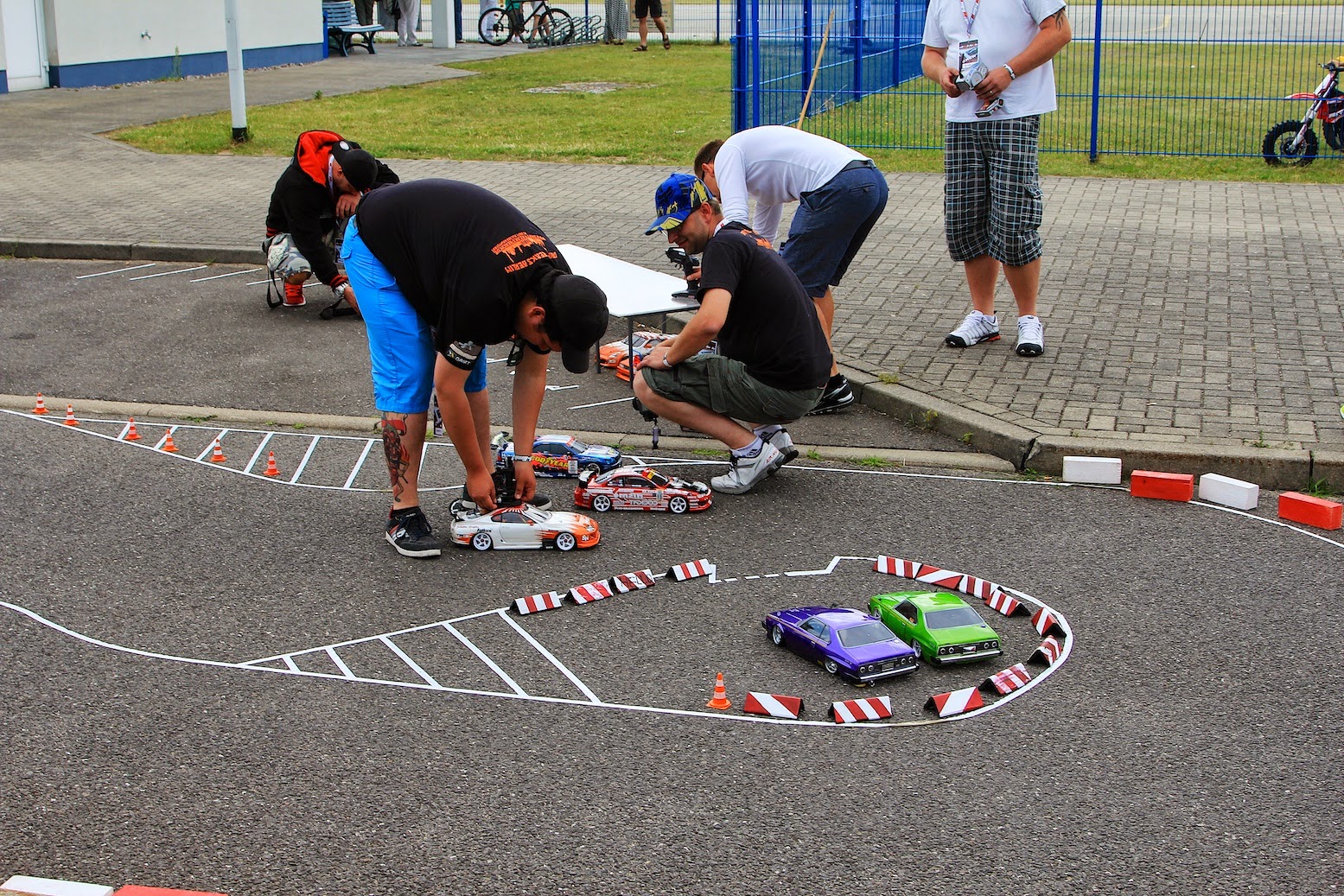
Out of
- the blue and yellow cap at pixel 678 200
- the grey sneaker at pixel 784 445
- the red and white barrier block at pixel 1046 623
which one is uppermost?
the blue and yellow cap at pixel 678 200

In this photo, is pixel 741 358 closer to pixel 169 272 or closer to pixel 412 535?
pixel 412 535

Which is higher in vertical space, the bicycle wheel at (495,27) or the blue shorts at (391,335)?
the bicycle wheel at (495,27)

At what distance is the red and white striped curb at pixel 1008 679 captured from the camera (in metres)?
4.46

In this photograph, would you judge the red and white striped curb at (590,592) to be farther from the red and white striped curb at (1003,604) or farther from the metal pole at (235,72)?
the metal pole at (235,72)

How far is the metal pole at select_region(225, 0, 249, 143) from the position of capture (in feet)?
48.2

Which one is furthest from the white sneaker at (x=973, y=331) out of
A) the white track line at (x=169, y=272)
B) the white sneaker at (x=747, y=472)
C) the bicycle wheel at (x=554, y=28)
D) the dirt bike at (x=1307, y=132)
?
the bicycle wheel at (x=554, y=28)

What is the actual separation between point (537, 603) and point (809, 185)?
9.78 ft

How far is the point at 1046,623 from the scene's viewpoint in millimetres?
4902

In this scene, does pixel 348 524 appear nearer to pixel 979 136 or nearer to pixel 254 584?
pixel 254 584

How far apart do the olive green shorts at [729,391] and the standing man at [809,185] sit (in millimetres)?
604

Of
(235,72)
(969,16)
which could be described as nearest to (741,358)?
(969,16)

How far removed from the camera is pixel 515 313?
4.98 metres

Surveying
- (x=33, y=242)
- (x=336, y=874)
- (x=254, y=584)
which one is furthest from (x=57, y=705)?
(x=33, y=242)

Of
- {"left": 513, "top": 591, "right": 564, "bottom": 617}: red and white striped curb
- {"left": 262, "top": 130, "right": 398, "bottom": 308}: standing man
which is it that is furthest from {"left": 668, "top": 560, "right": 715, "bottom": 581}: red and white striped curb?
{"left": 262, "top": 130, "right": 398, "bottom": 308}: standing man
